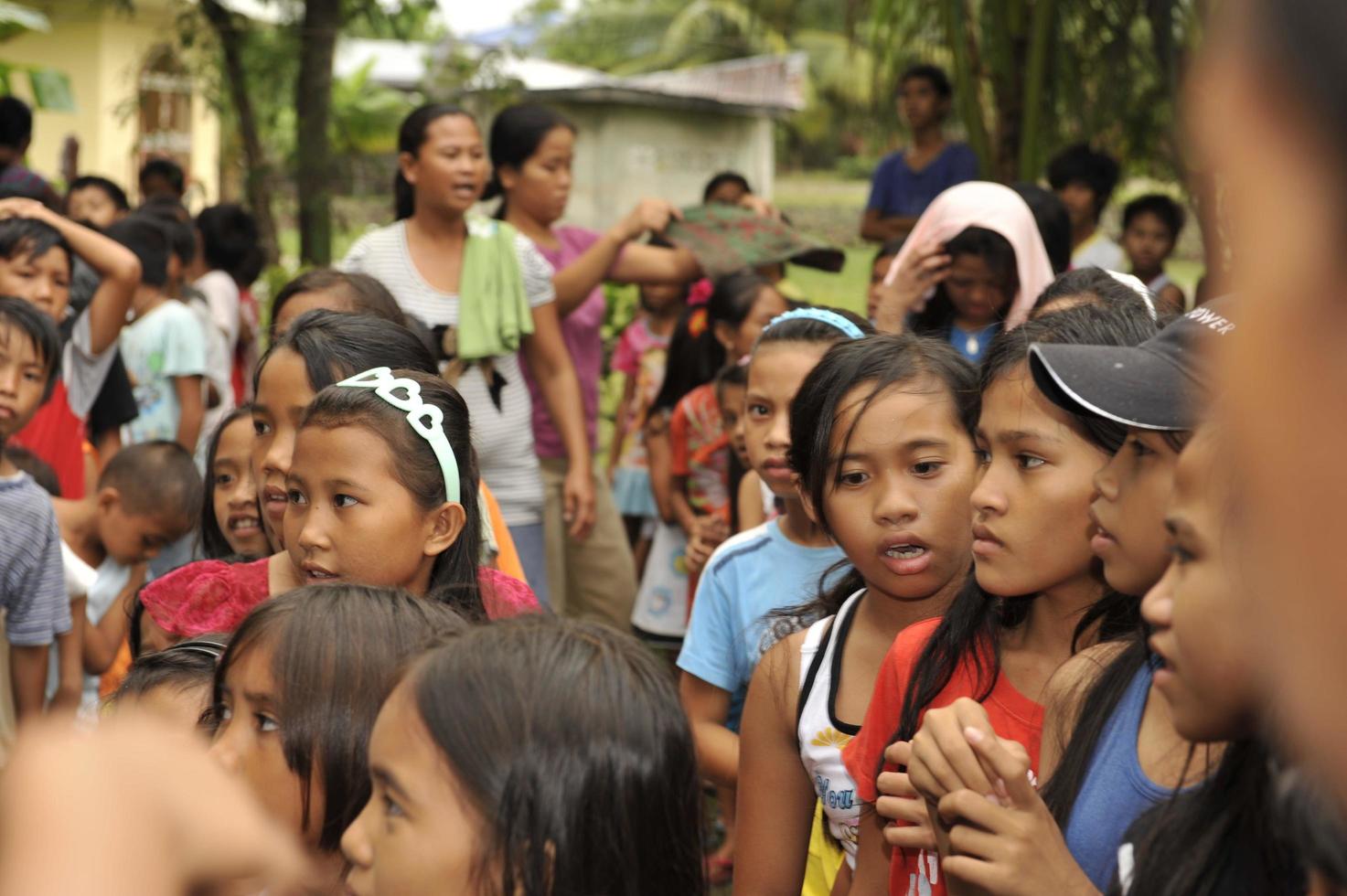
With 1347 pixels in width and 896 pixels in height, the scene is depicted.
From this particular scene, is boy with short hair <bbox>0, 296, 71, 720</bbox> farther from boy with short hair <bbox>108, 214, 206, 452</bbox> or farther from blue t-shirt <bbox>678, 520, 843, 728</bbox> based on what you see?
boy with short hair <bbox>108, 214, 206, 452</bbox>

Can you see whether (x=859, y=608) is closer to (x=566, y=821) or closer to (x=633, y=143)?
(x=566, y=821)

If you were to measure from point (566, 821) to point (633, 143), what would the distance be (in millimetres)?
12140

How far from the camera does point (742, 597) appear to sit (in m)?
3.17

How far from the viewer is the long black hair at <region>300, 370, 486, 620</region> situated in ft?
8.85

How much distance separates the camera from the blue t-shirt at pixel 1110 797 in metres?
1.76

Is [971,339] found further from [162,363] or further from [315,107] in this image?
[315,107]

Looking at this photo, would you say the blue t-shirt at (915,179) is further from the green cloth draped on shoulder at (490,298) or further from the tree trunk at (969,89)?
the green cloth draped on shoulder at (490,298)

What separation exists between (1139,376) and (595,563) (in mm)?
3654

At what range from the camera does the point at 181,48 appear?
30.5 feet

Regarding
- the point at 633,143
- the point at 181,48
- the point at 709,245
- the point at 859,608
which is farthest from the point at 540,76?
the point at 859,608

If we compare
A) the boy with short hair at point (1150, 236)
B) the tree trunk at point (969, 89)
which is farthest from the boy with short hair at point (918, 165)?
the boy with short hair at point (1150, 236)

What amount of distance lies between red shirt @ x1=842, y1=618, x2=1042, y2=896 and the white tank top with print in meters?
0.11

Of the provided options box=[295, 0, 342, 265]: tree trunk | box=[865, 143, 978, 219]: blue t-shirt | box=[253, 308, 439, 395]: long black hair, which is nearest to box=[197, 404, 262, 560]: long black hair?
box=[253, 308, 439, 395]: long black hair

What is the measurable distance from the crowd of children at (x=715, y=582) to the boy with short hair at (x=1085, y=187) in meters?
2.10
